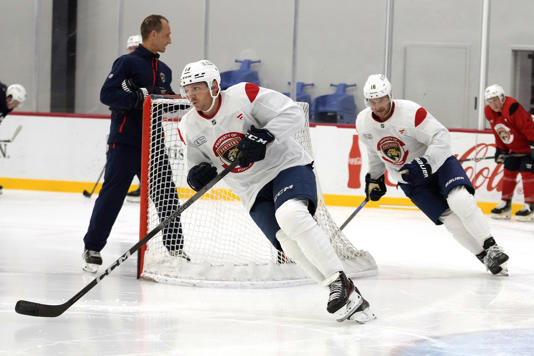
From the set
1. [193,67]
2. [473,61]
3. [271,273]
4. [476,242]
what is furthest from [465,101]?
[193,67]

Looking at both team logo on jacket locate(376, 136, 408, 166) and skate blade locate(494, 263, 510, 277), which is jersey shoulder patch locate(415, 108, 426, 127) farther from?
skate blade locate(494, 263, 510, 277)

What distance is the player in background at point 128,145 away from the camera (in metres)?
3.69

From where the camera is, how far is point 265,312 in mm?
2996

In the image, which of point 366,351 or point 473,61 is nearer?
point 366,351

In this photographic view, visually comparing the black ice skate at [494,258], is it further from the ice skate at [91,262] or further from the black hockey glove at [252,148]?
the ice skate at [91,262]

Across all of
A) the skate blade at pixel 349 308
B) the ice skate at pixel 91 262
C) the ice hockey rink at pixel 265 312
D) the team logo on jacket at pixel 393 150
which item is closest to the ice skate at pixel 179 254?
the ice hockey rink at pixel 265 312

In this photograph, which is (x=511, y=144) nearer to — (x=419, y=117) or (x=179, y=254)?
(x=419, y=117)

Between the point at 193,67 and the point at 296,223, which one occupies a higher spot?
the point at 193,67

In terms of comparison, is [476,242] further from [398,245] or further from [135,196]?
[135,196]

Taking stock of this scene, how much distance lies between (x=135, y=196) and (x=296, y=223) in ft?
15.8

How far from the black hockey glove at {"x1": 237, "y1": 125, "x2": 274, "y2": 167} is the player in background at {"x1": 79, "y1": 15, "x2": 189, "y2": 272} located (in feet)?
3.57

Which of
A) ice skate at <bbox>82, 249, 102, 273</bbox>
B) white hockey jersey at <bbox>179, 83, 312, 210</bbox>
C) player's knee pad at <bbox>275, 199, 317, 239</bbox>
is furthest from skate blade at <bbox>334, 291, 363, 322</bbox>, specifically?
ice skate at <bbox>82, 249, 102, 273</bbox>

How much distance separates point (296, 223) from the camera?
270cm

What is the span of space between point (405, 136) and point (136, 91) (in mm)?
1290
